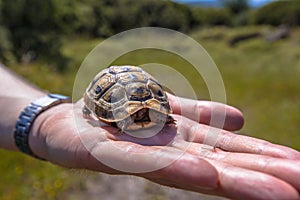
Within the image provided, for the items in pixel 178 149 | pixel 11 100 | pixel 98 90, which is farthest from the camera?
pixel 11 100

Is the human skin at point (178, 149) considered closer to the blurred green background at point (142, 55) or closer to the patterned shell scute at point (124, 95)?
the patterned shell scute at point (124, 95)

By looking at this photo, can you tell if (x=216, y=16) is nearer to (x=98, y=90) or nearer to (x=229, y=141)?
(x=98, y=90)

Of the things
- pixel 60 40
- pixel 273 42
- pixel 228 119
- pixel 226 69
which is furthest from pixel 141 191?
pixel 273 42

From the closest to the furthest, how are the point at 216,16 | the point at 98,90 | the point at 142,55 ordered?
the point at 98,90
the point at 142,55
the point at 216,16

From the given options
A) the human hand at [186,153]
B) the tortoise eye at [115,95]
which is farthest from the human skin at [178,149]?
the tortoise eye at [115,95]

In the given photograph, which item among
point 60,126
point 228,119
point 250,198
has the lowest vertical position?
point 60,126

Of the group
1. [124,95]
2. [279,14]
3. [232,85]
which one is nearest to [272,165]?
[124,95]

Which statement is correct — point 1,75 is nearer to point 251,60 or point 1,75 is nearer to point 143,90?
point 143,90

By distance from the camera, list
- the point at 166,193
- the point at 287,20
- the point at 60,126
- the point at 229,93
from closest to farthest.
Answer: the point at 60,126 → the point at 166,193 → the point at 229,93 → the point at 287,20
